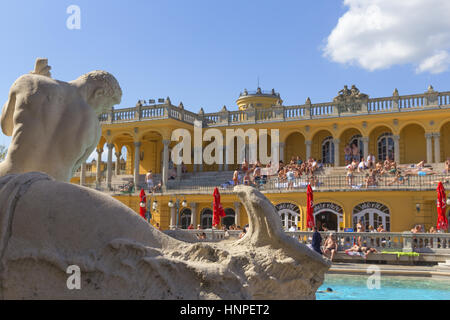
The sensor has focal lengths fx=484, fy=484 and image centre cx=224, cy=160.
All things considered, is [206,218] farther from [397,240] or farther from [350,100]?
[397,240]

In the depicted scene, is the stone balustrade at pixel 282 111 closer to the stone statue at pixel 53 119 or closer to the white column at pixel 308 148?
the white column at pixel 308 148

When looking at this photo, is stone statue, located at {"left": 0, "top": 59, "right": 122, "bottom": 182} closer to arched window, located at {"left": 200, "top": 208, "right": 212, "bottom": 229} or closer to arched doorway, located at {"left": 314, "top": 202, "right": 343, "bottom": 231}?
arched doorway, located at {"left": 314, "top": 202, "right": 343, "bottom": 231}

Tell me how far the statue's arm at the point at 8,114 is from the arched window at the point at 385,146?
32776 mm

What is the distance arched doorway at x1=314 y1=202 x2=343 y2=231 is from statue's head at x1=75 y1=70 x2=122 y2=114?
80.9ft

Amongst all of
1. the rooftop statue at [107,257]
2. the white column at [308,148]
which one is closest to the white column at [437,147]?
the white column at [308,148]

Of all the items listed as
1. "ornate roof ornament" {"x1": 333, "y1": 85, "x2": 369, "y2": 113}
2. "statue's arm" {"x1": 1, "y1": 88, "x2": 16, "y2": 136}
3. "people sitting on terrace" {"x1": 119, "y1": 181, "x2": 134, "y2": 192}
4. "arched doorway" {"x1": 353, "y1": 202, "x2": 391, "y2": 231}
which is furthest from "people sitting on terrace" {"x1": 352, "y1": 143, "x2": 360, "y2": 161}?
"statue's arm" {"x1": 1, "y1": 88, "x2": 16, "y2": 136}

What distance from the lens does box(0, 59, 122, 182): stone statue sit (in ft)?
10.8

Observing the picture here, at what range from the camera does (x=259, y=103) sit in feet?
181

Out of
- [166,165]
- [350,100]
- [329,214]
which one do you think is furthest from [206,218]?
[350,100]

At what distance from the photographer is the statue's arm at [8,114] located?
3524mm

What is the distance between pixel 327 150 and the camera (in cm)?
3616

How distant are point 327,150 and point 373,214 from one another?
958 cm

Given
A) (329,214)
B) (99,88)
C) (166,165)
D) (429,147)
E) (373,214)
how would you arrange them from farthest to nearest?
(166,165) < (429,147) < (329,214) < (373,214) < (99,88)

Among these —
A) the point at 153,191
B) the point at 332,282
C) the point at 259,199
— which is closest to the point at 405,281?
the point at 332,282
